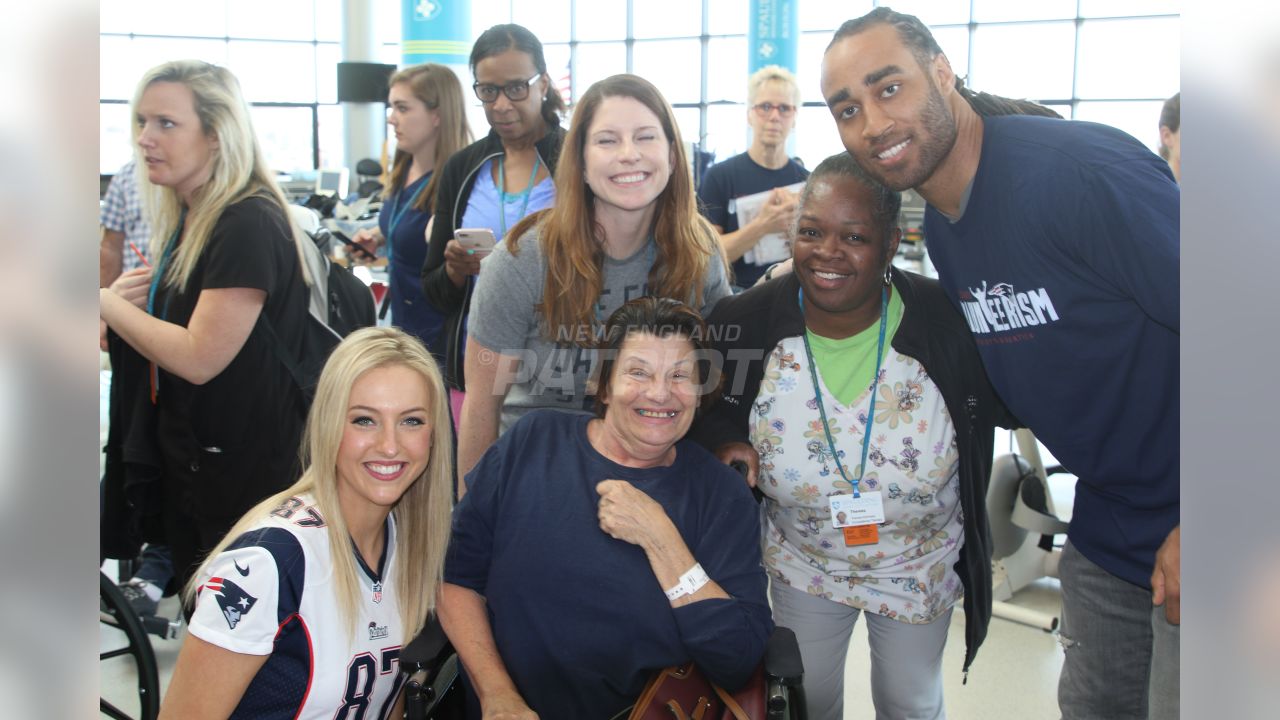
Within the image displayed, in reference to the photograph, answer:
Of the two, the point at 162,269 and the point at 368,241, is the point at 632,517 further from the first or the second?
the point at 368,241

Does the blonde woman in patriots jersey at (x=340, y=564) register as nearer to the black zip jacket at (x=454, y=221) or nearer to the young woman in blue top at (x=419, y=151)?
the black zip jacket at (x=454, y=221)

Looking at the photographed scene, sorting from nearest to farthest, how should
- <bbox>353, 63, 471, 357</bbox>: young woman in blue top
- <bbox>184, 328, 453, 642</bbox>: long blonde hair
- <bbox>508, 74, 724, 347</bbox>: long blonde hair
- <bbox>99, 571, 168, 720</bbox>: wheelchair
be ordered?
1. <bbox>184, 328, 453, 642</bbox>: long blonde hair
2. <bbox>508, 74, 724, 347</bbox>: long blonde hair
3. <bbox>99, 571, 168, 720</bbox>: wheelchair
4. <bbox>353, 63, 471, 357</bbox>: young woman in blue top

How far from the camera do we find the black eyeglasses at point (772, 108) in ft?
13.0

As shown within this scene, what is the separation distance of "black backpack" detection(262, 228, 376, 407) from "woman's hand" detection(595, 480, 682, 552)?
87cm

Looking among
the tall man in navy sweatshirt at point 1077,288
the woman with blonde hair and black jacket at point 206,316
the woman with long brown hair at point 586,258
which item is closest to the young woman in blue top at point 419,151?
the woman with blonde hair and black jacket at point 206,316

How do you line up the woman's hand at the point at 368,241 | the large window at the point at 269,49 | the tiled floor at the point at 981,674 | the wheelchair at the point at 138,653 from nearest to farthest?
1. the wheelchair at the point at 138,653
2. the tiled floor at the point at 981,674
3. the woman's hand at the point at 368,241
4. the large window at the point at 269,49

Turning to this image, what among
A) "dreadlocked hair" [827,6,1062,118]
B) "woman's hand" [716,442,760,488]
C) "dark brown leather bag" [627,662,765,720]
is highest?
"dreadlocked hair" [827,6,1062,118]

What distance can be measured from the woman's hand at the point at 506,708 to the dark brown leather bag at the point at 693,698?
0.62 ft

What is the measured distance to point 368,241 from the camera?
429cm

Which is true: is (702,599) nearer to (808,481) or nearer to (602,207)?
(808,481)

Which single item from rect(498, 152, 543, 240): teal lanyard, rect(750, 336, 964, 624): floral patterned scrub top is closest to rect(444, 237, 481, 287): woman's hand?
rect(498, 152, 543, 240): teal lanyard

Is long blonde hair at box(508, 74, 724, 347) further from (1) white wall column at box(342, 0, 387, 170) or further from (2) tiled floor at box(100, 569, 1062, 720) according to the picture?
(1) white wall column at box(342, 0, 387, 170)

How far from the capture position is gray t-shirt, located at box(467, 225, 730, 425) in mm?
2129

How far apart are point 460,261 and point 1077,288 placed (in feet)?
5.41
